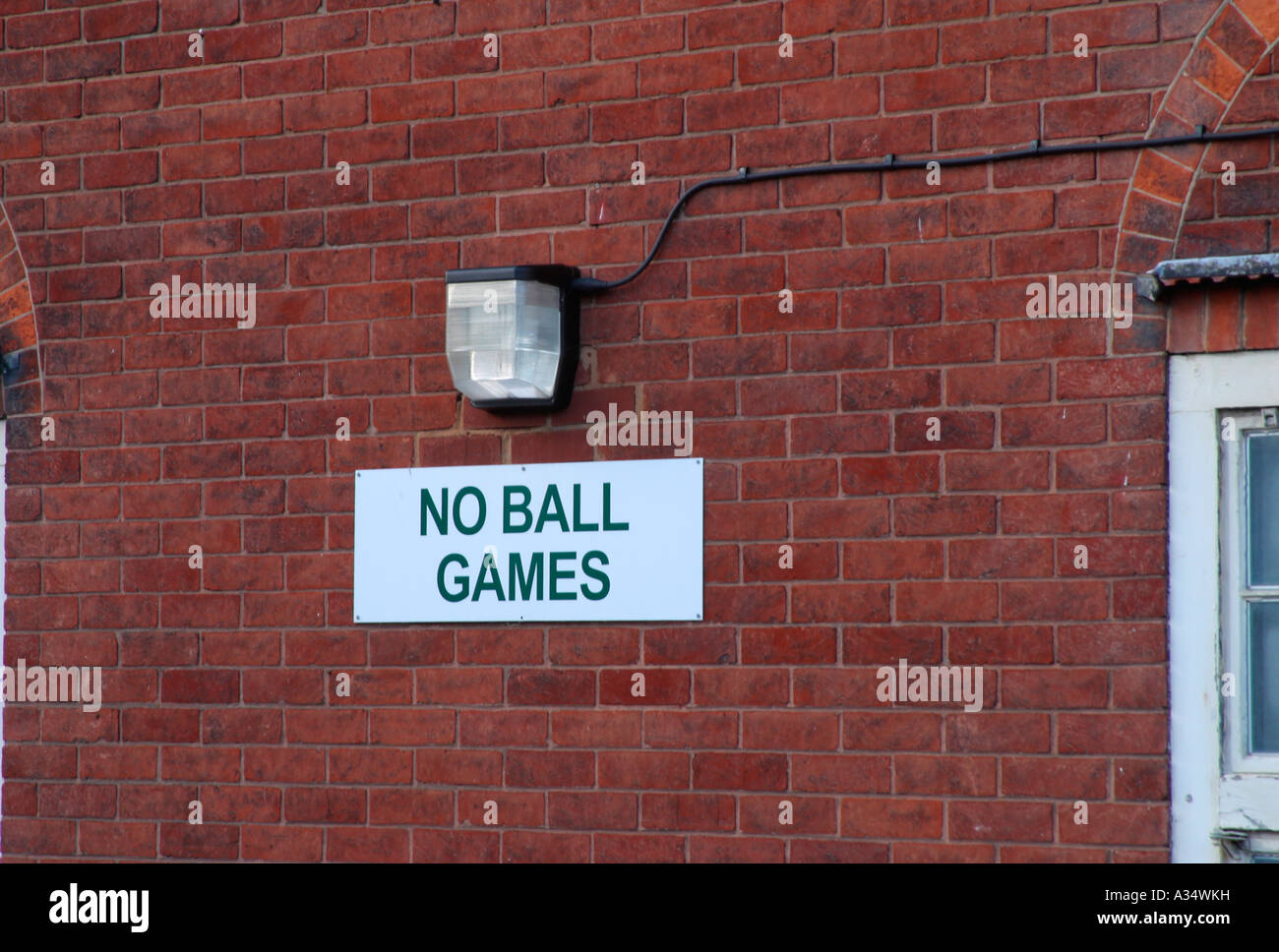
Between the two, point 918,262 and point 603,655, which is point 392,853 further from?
point 918,262

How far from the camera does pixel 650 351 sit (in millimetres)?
4727

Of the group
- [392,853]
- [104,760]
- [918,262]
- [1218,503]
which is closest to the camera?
[1218,503]

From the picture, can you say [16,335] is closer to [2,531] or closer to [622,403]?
[2,531]

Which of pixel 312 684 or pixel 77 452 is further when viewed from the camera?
pixel 77 452

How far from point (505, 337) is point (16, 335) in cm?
181

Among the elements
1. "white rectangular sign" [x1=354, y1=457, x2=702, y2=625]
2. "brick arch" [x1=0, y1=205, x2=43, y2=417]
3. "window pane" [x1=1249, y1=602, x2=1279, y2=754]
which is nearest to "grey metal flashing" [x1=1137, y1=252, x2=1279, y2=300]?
"window pane" [x1=1249, y1=602, x2=1279, y2=754]

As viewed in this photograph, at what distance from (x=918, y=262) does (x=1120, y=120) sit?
61 centimetres

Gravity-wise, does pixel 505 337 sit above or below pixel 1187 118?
below

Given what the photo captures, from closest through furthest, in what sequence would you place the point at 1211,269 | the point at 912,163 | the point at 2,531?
the point at 1211,269
the point at 912,163
the point at 2,531

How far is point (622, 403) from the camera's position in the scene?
4.75m

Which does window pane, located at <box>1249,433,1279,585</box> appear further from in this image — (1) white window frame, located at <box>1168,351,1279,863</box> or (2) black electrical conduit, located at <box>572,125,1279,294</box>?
(2) black electrical conduit, located at <box>572,125,1279,294</box>

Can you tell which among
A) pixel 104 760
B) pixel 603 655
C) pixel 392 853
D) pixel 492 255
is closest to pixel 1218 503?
pixel 603 655

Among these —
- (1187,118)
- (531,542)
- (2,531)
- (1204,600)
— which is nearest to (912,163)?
(1187,118)

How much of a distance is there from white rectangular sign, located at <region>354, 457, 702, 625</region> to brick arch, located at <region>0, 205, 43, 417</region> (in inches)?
47.7
